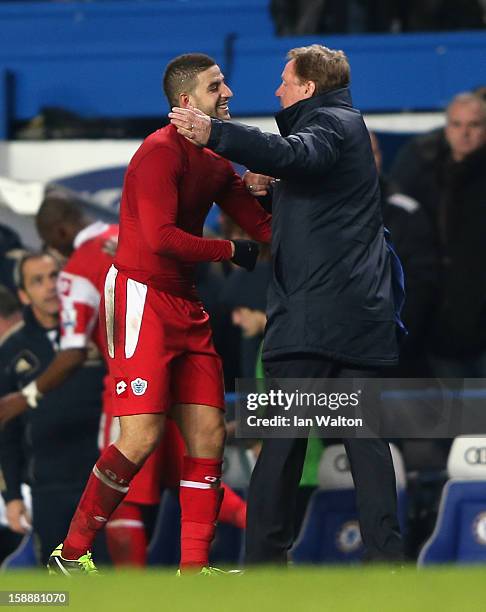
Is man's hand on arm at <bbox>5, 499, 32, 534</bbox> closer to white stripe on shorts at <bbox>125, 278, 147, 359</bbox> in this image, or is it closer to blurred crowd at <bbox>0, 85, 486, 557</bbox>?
blurred crowd at <bbox>0, 85, 486, 557</bbox>

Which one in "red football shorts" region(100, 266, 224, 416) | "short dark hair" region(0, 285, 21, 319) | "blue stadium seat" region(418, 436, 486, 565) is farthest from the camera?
"short dark hair" region(0, 285, 21, 319)

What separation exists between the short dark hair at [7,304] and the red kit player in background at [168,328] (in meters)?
2.81

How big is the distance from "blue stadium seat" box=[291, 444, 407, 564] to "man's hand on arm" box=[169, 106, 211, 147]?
2652 mm

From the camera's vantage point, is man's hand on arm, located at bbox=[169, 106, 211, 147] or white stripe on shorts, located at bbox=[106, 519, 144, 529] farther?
white stripe on shorts, located at bbox=[106, 519, 144, 529]

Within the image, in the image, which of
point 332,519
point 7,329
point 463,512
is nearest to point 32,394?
point 7,329

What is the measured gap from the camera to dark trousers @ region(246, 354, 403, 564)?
630cm

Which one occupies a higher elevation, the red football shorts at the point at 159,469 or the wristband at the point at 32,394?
the wristband at the point at 32,394

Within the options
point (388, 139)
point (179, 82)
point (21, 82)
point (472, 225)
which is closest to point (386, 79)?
point (388, 139)

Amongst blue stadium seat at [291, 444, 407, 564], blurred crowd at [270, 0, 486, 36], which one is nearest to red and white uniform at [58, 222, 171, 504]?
blue stadium seat at [291, 444, 407, 564]

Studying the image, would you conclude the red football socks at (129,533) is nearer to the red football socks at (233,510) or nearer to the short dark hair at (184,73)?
the red football socks at (233,510)

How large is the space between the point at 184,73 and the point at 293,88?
0.42 metres

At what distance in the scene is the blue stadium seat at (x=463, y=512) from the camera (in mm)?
8031

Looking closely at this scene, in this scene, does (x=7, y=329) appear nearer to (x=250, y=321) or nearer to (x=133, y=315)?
(x=250, y=321)

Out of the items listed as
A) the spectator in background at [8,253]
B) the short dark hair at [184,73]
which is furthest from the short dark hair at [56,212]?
the short dark hair at [184,73]
